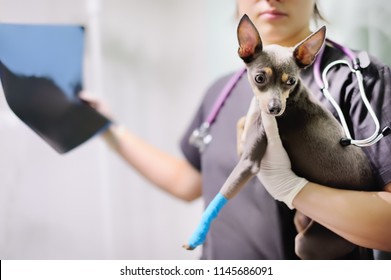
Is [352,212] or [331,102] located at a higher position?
[331,102]

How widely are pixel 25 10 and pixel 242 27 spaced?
1.41ft

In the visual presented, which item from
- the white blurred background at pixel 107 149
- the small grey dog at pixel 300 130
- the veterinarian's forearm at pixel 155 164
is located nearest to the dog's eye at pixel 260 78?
the small grey dog at pixel 300 130

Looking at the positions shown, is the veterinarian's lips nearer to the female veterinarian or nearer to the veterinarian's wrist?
the female veterinarian

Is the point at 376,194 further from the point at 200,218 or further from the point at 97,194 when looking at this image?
the point at 97,194

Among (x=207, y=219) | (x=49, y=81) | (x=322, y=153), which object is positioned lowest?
(x=207, y=219)

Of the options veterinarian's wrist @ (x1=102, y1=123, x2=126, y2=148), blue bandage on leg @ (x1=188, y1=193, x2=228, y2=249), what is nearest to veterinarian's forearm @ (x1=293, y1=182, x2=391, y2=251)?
blue bandage on leg @ (x1=188, y1=193, x2=228, y2=249)

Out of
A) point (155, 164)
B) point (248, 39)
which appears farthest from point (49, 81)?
point (248, 39)

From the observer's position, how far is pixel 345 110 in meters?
0.75

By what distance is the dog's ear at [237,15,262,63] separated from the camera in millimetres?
730

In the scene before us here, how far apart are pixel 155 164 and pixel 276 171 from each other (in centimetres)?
26

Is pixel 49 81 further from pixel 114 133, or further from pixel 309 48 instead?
pixel 309 48

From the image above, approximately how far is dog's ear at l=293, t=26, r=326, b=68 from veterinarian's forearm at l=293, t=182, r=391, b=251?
0.69ft

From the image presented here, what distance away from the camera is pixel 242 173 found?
78 cm

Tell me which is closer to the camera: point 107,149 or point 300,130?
point 300,130
